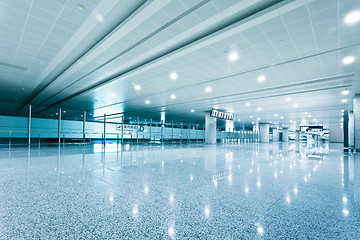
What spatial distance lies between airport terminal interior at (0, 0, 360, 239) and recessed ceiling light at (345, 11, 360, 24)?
4cm

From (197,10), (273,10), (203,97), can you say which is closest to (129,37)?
(197,10)

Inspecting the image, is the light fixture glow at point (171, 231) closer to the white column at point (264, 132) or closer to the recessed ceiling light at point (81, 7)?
the recessed ceiling light at point (81, 7)

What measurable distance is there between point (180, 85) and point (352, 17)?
9625mm

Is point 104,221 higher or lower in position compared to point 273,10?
lower

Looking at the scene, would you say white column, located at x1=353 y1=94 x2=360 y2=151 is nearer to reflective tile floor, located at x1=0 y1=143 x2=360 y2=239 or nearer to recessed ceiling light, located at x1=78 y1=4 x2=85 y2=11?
reflective tile floor, located at x1=0 y1=143 x2=360 y2=239

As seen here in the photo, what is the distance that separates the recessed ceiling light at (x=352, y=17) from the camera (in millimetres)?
5408

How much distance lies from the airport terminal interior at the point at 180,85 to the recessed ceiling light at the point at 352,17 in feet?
0.12

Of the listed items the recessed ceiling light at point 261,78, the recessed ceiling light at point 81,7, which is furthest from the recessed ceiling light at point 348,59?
the recessed ceiling light at point 81,7

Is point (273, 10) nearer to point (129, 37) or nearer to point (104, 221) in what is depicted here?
point (129, 37)

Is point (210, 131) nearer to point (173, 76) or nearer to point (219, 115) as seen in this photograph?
point (219, 115)

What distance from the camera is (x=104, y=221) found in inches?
86.9

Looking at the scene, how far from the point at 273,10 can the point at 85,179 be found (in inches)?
277

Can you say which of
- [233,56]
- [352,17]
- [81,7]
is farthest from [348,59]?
[81,7]

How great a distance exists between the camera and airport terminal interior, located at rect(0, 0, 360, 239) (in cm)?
225
